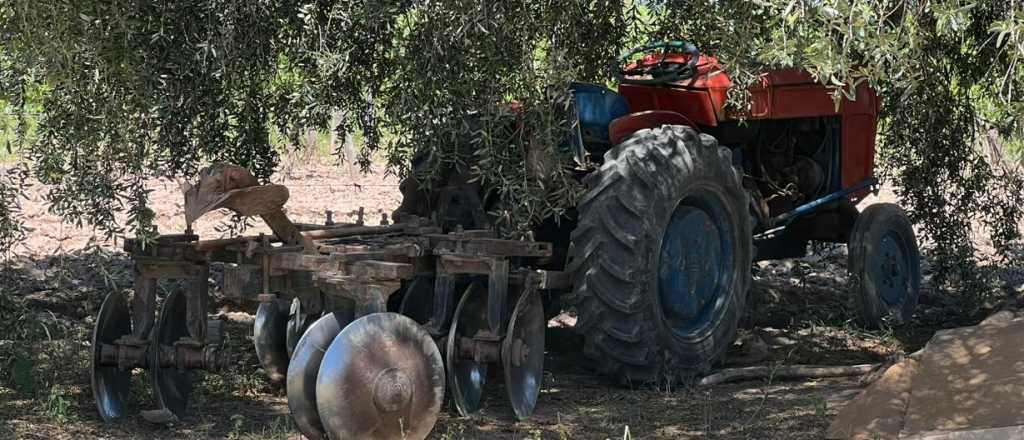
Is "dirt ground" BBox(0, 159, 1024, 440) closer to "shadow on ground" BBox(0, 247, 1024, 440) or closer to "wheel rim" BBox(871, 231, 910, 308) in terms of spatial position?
"shadow on ground" BBox(0, 247, 1024, 440)

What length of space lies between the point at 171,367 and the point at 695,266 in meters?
2.69

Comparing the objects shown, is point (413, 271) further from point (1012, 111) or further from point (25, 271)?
point (25, 271)

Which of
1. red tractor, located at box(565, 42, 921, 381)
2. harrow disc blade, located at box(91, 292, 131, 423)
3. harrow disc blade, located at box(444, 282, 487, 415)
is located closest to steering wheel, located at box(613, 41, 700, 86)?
red tractor, located at box(565, 42, 921, 381)

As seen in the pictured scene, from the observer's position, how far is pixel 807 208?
343 inches

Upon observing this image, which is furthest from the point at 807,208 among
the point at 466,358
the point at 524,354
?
the point at 466,358

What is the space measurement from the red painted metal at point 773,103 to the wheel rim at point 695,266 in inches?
21.3

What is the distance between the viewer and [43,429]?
20.2 ft

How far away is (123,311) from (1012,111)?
160 inches

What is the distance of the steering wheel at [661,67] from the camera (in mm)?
7871

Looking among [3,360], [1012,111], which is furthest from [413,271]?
[1012,111]

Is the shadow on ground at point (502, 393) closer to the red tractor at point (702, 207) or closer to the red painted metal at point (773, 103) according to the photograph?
the red tractor at point (702, 207)

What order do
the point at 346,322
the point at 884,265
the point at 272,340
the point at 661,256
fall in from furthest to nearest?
the point at 884,265 < the point at 661,256 < the point at 272,340 < the point at 346,322

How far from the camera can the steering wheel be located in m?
7.87

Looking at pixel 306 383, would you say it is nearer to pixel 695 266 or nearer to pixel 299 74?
pixel 299 74
